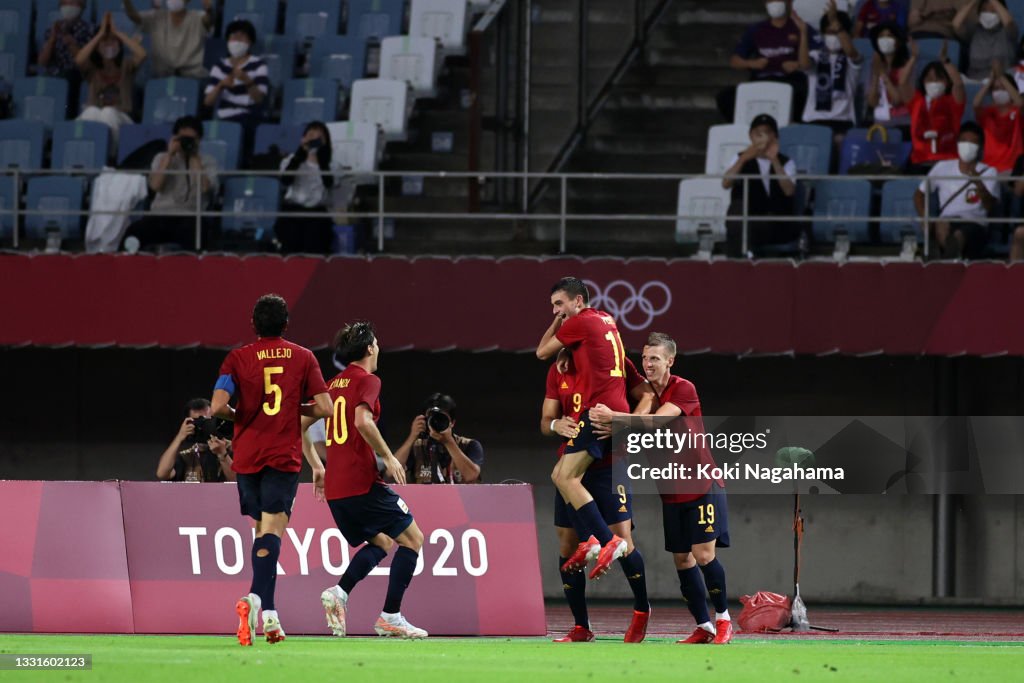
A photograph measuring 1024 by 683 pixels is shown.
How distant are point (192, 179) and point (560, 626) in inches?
255

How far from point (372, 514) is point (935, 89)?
1004 centimetres

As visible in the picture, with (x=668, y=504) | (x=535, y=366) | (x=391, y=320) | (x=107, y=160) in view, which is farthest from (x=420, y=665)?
(x=107, y=160)

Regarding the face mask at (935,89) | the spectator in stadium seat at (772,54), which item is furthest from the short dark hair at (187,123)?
the face mask at (935,89)

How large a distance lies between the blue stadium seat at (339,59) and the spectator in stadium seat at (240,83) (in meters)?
0.78

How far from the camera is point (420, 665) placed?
9586 millimetres

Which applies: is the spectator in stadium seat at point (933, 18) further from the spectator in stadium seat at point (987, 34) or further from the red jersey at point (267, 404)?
the red jersey at point (267, 404)

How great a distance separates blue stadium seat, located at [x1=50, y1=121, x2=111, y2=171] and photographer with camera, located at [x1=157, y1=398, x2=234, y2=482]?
15.8 ft

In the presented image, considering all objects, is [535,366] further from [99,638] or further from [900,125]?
[99,638]

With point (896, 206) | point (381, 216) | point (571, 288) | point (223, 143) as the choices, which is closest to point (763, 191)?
point (896, 206)

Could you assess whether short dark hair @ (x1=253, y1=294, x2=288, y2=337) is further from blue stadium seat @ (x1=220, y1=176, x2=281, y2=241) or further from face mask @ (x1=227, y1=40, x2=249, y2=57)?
face mask @ (x1=227, y1=40, x2=249, y2=57)

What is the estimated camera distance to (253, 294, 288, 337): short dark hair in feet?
36.8

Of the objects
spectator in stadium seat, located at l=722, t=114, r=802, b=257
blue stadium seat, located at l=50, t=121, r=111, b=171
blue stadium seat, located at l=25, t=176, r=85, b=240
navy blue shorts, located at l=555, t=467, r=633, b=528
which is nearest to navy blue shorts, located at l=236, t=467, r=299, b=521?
navy blue shorts, located at l=555, t=467, r=633, b=528

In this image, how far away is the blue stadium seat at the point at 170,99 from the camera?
2047 centimetres

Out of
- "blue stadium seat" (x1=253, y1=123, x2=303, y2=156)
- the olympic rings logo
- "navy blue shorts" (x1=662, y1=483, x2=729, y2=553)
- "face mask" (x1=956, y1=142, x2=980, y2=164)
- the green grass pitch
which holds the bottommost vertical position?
Answer: the green grass pitch
